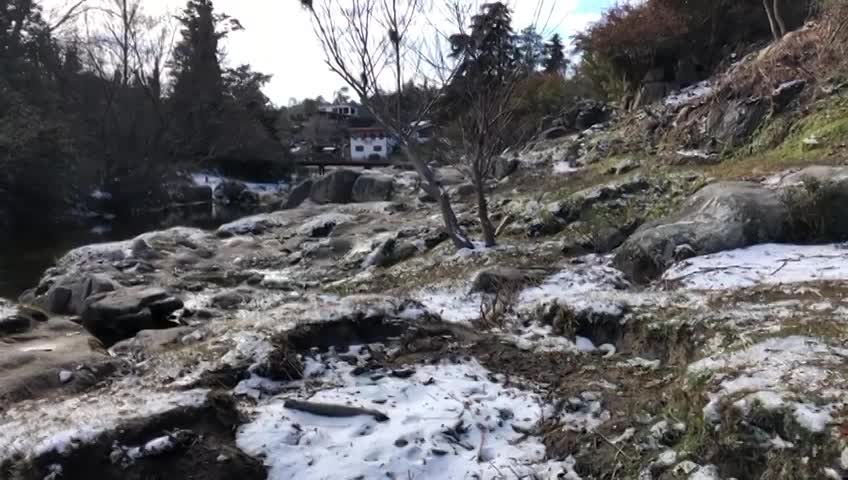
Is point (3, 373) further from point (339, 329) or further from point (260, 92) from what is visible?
point (260, 92)

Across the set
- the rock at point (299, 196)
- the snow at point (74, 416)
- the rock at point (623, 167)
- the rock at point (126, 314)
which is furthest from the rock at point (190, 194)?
the snow at point (74, 416)

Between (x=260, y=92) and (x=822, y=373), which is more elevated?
(x=260, y=92)

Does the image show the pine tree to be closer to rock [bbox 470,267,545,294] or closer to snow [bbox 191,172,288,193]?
snow [bbox 191,172,288,193]

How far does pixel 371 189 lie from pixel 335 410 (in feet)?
63.1

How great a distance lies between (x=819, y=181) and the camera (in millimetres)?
6453

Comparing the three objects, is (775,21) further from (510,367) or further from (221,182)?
(221,182)

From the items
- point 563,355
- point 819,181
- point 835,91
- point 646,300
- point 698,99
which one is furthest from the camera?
point 698,99

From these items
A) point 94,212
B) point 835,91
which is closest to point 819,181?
point 835,91

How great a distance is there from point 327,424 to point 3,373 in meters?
2.39

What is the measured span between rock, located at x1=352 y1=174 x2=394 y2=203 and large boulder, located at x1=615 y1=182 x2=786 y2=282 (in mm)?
15715

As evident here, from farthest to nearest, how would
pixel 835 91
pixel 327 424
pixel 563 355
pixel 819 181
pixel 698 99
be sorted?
pixel 698 99 → pixel 835 91 → pixel 819 181 → pixel 563 355 → pixel 327 424

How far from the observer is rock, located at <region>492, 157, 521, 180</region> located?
56.3 feet

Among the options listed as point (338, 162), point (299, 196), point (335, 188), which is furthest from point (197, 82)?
point (335, 188)

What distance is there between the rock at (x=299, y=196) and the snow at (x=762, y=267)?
1914 cm
